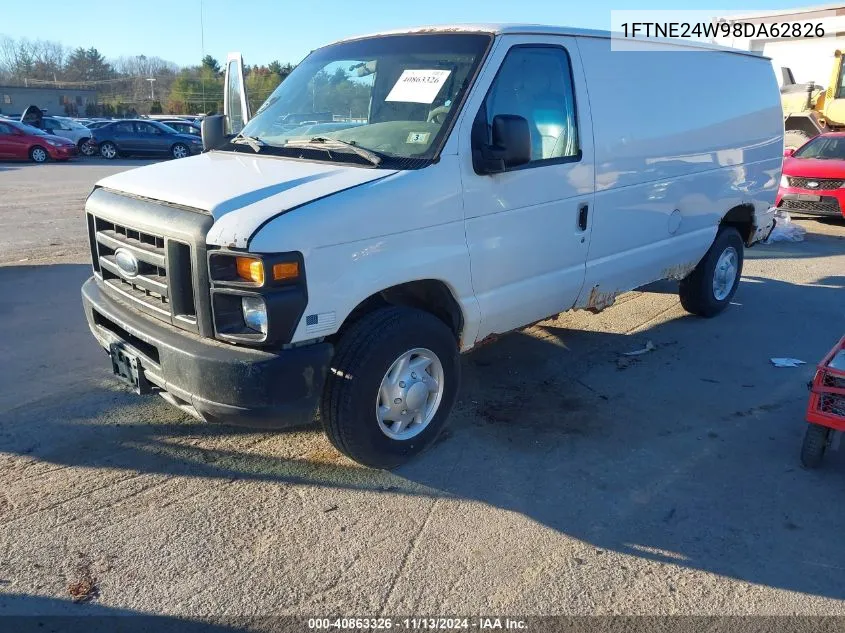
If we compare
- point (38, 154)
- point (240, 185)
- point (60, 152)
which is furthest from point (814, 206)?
point (38, 154)

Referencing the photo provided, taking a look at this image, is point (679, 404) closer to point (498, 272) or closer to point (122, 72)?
point (498, 272)

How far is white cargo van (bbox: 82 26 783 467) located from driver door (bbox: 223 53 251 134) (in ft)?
0.13

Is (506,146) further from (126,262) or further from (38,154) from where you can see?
(38,154)

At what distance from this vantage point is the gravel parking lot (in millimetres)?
2906

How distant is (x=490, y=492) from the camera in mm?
3625

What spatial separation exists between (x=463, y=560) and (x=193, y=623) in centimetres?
115

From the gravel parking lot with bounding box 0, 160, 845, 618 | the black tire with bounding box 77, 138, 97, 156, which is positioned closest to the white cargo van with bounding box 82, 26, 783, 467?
the gravel parking lot with bounding box 0, 160, 845, 618

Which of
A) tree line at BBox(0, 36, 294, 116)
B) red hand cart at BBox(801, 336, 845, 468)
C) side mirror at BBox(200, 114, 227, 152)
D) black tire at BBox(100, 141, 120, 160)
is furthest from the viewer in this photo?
tree line at BBox(0, 36, 294, 116)

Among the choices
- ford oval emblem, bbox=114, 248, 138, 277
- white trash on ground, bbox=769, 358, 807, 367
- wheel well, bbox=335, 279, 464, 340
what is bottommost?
white trash on ground, bbox=769, 358, 807, 367

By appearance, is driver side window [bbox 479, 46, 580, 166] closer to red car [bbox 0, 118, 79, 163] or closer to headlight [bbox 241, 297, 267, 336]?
headlight [bbox 241, 297, 267, 336]

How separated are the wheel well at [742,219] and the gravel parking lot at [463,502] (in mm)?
1642

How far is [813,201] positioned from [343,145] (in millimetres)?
10424

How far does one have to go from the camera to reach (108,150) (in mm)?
25422

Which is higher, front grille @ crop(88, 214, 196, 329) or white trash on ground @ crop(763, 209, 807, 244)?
front grille @ crop(88, 214, 196, 329)
